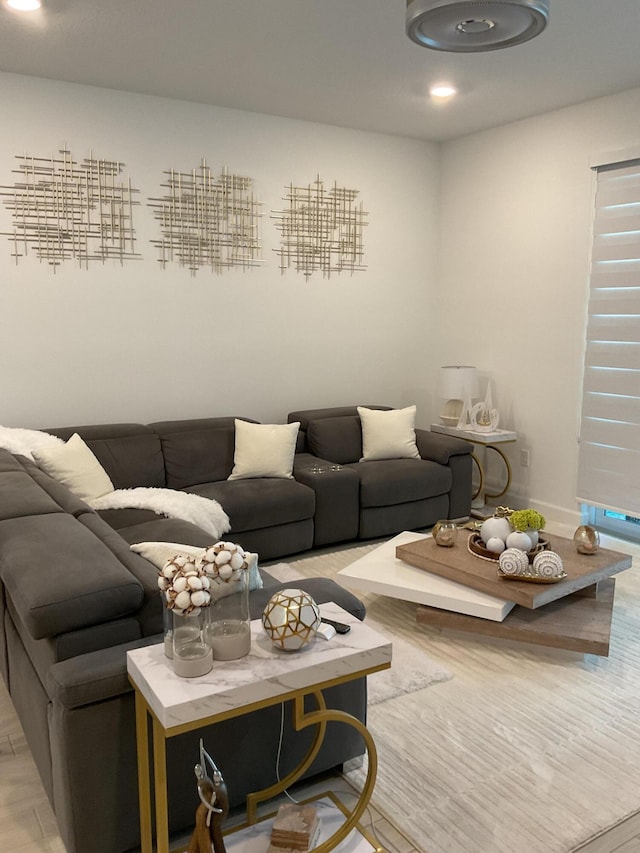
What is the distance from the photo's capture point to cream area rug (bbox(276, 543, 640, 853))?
6.86 feet

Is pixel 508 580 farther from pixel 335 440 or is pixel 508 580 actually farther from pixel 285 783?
pixel 335 440

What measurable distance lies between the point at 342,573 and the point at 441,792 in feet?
4.48

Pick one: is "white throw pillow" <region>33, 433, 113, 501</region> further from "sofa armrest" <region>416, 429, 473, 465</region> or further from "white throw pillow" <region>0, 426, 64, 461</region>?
"sofa armrest" <region>416, 429, 473, 465</region>

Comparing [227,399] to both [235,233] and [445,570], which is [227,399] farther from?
[445,570]

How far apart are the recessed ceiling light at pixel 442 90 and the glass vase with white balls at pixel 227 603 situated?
3531 millimetres

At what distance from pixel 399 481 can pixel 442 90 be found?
242 cm

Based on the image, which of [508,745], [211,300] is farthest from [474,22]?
[211,300]

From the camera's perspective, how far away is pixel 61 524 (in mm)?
2398

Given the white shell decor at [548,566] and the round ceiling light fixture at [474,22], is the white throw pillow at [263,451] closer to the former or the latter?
the white shell decor at [548,566]

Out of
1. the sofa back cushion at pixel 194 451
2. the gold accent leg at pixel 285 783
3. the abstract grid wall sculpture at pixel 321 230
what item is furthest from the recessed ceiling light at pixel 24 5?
the gold accent leg at pixel 285 783

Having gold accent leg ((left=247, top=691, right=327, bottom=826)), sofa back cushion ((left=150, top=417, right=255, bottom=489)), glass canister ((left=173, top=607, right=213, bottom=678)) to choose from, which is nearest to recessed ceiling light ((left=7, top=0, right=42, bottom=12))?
sofa back cushion ((left=150, top=417, right=255, bottom=489))

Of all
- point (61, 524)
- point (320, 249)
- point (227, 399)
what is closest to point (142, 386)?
point (227, 399)

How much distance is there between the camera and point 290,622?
1710 millimetres

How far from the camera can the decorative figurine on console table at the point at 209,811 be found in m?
1.54
